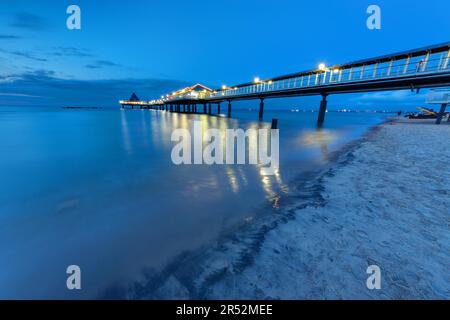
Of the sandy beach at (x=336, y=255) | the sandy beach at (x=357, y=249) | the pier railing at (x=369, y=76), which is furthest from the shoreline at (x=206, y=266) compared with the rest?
the pier railing at (x=369, y=76)

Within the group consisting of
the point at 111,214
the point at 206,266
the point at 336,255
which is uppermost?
the point at 336,255

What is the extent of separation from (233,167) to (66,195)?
5089mm

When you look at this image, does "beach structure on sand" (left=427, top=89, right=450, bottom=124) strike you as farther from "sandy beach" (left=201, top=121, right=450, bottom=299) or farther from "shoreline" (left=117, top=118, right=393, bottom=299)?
"shoreline" (left=117, top=118, right=393, bottom=299)

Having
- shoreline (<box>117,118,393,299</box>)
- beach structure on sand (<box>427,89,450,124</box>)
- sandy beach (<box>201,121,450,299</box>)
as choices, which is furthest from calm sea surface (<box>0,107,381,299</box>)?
beach structure on sand (<box>427,89,450,124</box>)

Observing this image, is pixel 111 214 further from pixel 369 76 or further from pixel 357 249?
pixel 369 76

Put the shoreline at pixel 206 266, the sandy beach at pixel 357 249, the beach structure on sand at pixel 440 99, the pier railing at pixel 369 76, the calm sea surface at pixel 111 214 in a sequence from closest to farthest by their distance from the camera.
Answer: the sandy beach at pixel 357 249
the shoreline at pixel 206 266
the calm sea surface at pixel 111 214
the pier railing at pixel 369 76
the beach structure on sand at pixel 440 99

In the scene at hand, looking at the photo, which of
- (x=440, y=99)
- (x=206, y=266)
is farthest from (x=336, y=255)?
(x=440, y=99)

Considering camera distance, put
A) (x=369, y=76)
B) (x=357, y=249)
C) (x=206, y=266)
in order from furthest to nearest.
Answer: (x=369, y=76) < (x=357, y=249) < (x=206, y=266)

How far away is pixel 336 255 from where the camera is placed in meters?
2.55

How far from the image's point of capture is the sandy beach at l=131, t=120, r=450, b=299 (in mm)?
2117

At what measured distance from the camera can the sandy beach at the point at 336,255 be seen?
2117 millimetres

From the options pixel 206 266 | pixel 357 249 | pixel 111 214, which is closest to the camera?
pixel 206 266

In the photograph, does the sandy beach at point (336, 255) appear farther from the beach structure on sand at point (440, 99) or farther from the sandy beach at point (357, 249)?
the beach structure on sand at point (440, 99)
